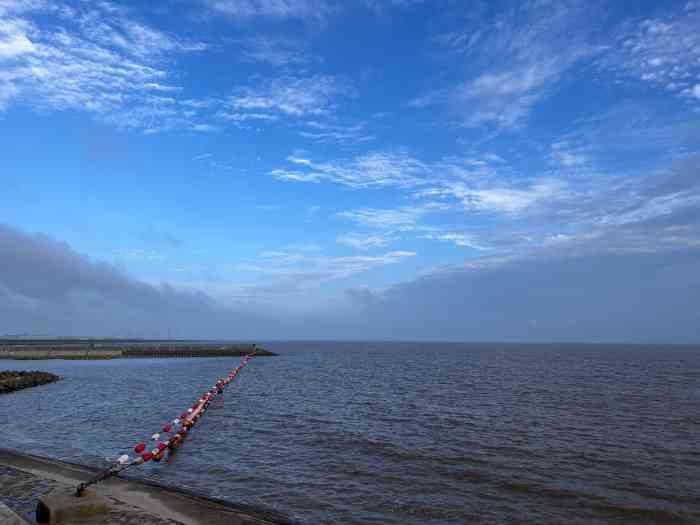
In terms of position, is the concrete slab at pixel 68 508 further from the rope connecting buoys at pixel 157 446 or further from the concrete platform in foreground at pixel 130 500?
the rope connecting buoys at pixel 157 446

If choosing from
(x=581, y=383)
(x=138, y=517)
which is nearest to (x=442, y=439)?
(x=138, y=517)

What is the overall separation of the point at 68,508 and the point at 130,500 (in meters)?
2.60

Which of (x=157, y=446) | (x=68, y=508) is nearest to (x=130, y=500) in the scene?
(x=68, y=508)

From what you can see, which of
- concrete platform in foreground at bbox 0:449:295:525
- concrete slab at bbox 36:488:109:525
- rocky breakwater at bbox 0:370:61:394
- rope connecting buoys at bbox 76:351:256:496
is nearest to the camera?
concrete slab at bbox 36:488:109:525

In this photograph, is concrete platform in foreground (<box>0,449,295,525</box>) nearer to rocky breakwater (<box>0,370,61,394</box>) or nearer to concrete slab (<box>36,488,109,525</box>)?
concrete slab (<box>36,488,109,525</box>)

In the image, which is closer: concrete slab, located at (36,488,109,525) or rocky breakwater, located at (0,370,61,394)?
concrete slab, located at (36,488,109,525)

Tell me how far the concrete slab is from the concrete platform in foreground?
1.08 ft

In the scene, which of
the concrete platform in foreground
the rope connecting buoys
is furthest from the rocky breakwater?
the concrete platform in foreground

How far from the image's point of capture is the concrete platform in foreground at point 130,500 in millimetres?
14416

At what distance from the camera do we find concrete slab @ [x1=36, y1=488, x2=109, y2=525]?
13.5 metres

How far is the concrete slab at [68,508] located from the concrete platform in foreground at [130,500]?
33cm

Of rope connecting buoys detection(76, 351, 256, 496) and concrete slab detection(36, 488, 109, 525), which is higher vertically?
concrete slab detection(36, 488, 109, 525)

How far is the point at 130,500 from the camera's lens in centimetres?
1593

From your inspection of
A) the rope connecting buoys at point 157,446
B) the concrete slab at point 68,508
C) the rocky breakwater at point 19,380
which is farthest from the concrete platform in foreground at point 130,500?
the rocky breakwater at point 19,380
